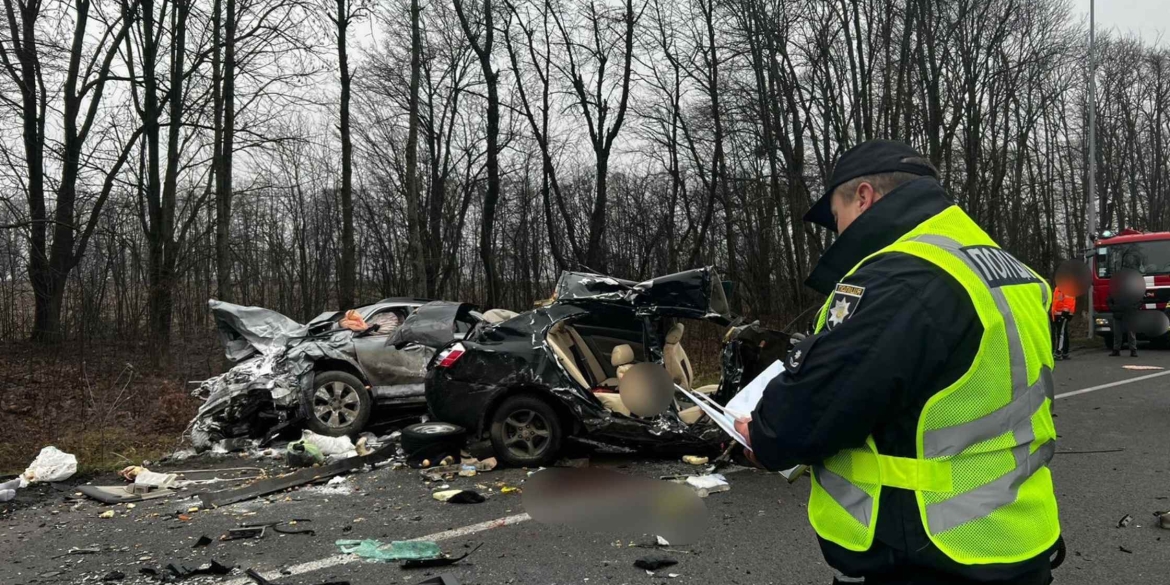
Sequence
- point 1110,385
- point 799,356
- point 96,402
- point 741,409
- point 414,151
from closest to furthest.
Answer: point 799,356 < point 741,409 < point 96,402 < point 1110,385 < point 414,151

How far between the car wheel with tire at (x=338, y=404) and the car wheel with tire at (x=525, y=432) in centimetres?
270

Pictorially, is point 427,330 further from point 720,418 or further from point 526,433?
point 720,418

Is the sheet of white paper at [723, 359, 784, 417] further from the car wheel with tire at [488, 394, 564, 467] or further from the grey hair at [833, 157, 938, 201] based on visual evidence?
the car wheel with tire at [488, 394, 564, 467]

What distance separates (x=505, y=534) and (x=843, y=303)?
3964mm

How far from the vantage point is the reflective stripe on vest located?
62.4 inches

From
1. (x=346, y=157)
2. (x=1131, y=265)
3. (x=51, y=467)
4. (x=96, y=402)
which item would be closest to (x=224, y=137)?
(x=346, y=157)

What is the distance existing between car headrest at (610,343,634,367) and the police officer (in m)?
6.64

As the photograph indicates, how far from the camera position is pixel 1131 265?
17609 mm

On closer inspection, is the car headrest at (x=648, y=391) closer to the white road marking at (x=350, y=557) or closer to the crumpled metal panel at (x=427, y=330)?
the white road marking at (x=350, y=557)

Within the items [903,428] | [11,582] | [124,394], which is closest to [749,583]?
[903,428]

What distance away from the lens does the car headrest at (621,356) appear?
330 inches

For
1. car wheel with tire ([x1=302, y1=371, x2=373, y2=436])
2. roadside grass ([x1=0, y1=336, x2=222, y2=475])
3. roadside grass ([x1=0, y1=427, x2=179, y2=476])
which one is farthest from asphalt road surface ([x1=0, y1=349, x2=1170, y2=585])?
car wheel with tire ([x1=302, y1=371, x2=373, y2=436])

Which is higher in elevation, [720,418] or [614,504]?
[720,418]

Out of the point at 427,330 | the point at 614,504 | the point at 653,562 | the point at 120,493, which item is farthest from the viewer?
the point at 427,330
